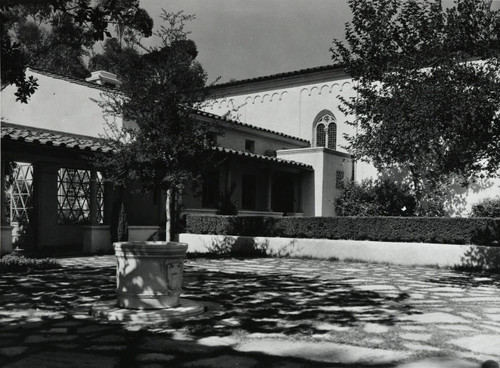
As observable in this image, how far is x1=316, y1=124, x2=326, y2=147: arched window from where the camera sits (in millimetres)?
27109

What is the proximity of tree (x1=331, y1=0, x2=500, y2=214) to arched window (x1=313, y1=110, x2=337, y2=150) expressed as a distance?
14.8 metres

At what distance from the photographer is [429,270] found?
12625mm

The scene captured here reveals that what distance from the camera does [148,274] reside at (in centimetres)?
657

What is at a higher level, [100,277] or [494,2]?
[494,2]

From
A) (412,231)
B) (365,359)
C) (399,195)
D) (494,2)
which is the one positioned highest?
(494,2)

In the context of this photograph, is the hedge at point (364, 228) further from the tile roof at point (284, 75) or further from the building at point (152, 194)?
the tile roof at point (284, 75)

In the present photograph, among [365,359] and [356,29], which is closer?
[365,359]

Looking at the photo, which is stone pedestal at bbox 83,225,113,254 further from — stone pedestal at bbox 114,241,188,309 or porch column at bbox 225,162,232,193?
stone pedestal at bbox 114,241,188,309

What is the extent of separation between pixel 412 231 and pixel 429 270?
1.53 meters

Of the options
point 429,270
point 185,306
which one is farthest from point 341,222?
point 185,306

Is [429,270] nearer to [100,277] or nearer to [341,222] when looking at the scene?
[341,222]

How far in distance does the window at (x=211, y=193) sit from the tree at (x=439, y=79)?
373 inches

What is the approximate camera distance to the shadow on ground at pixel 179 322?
471cm

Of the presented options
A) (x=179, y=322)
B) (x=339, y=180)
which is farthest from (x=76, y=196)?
(x=339, y=180)
